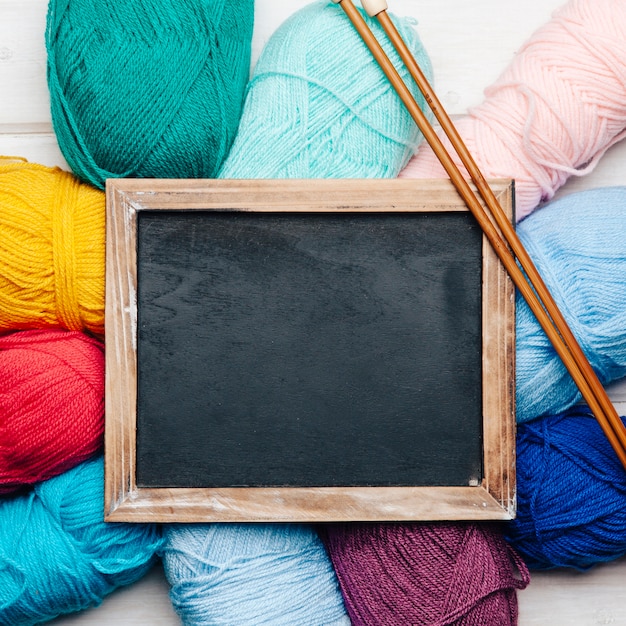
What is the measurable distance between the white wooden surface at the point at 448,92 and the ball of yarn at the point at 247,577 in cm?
9

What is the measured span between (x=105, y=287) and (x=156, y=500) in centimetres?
21

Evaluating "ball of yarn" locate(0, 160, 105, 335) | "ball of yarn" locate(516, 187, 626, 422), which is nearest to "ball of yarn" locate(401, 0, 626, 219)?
"ball of yarn" locate(516, 187, 626, 422)

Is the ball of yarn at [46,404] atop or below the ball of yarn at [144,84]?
below

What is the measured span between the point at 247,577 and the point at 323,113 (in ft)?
1.46

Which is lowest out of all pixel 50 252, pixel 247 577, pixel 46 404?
pixel 247 577

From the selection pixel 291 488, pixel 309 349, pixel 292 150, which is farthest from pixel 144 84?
pixel 291 488

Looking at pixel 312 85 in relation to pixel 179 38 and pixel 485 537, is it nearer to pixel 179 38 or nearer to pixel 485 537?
pixel 179 38

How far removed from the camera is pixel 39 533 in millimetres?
642

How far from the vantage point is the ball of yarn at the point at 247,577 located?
0.65 meters

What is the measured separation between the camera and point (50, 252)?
0.62m

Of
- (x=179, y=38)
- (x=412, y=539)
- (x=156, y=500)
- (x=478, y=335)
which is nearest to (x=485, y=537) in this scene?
(x=412, y=539)

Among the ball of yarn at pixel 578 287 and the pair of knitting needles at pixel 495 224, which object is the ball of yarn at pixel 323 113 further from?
the ball of yarn at pixel 578 287

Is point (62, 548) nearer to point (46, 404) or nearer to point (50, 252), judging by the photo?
point (46, 404)

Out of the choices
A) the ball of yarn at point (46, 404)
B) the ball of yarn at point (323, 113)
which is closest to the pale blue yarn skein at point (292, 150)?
the ball of yarn at point (323, 113)
